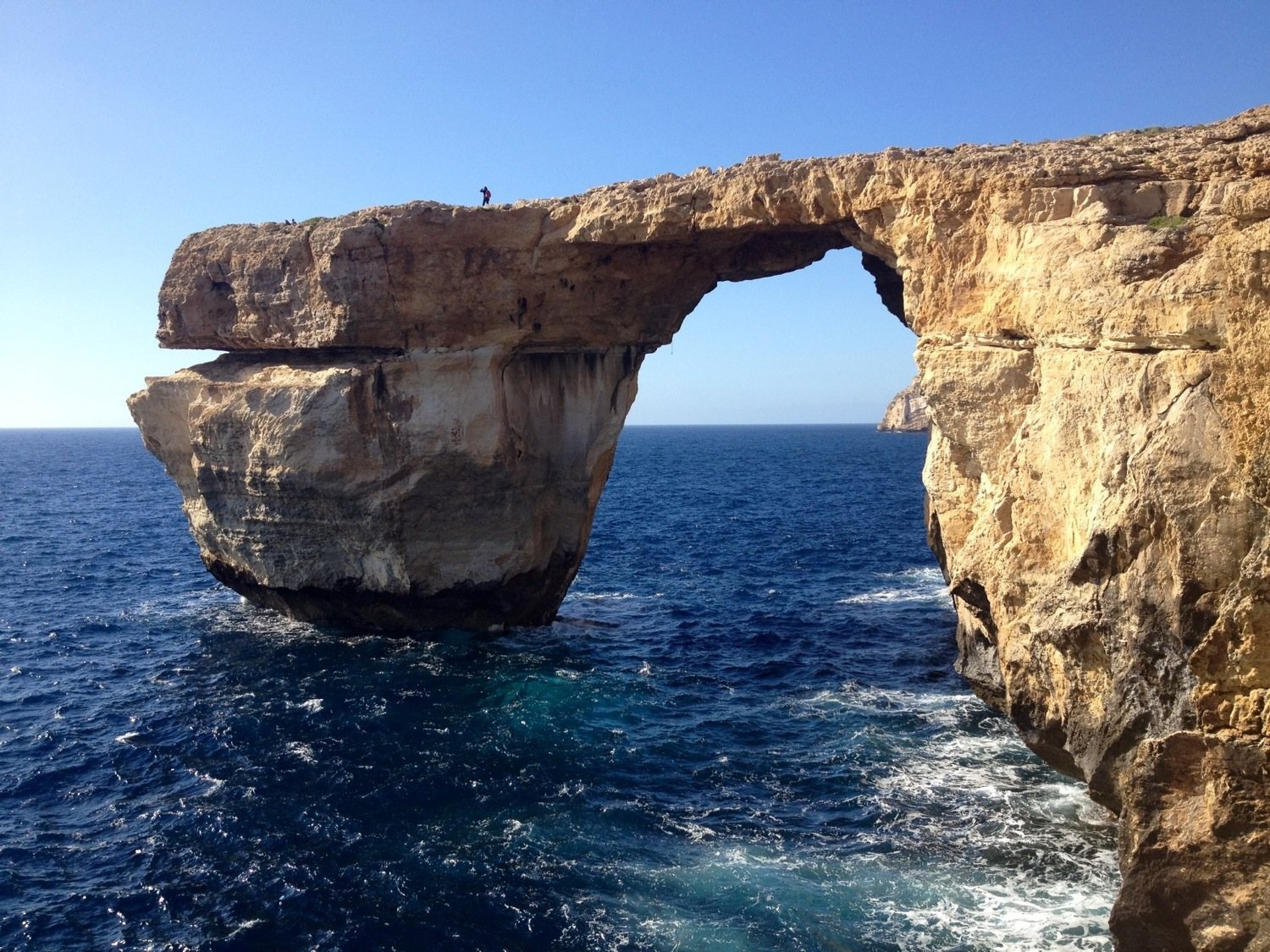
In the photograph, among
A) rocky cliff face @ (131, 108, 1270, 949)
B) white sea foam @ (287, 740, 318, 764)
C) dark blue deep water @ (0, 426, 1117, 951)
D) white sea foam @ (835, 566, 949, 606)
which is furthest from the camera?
white sea foam @ (835, 566, 949, 606)

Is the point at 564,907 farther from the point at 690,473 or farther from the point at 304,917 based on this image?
the point at 690,473

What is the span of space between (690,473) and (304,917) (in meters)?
72.9

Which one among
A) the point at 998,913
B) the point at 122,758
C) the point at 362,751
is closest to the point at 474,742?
the point at 362,751

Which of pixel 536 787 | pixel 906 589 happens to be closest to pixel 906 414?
pixel 906 589

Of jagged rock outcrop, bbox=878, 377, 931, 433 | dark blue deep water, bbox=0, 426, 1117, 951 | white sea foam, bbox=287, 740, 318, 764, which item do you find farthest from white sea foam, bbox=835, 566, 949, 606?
jagged rock outcrop, bbox=878, 377, 931, 433

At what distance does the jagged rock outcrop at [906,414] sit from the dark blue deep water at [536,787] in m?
146

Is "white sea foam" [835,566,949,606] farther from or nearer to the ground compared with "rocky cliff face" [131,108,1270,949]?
nearer to the ground

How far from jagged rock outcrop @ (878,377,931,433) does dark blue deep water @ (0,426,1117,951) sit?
145844 millimetres

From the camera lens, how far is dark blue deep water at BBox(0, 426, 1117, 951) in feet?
44.3

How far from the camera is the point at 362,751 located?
18953mm

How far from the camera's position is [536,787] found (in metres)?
17.4

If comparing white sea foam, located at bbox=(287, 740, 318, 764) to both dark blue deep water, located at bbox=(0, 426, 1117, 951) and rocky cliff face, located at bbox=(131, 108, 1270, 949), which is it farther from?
rocky cliff face, located at bbox=(131, 108, 1270, 949)

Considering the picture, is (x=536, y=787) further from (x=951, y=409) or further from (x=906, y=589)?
(x=906, y=589)

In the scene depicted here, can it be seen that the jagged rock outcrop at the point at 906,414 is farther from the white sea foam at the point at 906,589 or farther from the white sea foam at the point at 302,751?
the white sea foam at the point at 302,751
